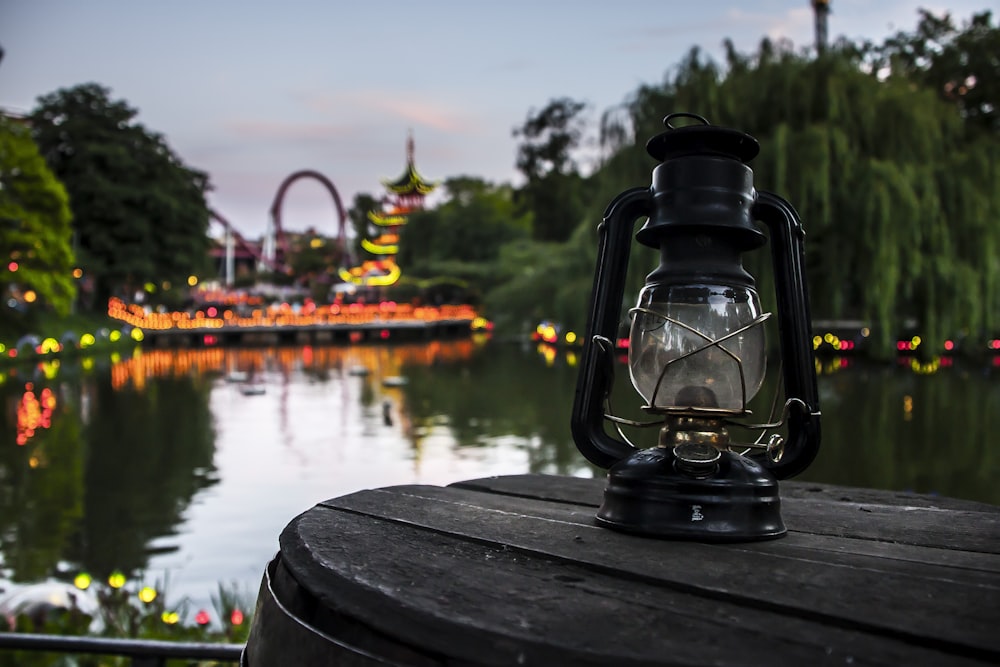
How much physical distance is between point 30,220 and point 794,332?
22304mm

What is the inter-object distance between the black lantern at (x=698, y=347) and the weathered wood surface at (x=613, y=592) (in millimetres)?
51

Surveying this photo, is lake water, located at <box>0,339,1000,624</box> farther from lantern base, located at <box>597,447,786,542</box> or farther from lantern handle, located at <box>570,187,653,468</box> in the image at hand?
lantern base, located at <box>597,447,786,542</box>

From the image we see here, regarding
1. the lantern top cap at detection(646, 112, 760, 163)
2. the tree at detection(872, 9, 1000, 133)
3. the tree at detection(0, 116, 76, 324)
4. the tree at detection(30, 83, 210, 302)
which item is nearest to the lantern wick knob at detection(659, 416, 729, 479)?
the lantern top cap at detection(646, 112, 760, 163)

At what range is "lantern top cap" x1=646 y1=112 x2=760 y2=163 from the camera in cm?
109

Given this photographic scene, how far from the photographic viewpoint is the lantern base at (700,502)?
1021 millimetres

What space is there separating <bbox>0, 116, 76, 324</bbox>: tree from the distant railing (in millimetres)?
21082

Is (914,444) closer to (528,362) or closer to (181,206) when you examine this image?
(528,362)

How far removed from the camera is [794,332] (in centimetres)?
119

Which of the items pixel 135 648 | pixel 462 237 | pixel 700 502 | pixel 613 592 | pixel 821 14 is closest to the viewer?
pixel 613 592

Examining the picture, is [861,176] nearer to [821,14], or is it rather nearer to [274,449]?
[274,449]

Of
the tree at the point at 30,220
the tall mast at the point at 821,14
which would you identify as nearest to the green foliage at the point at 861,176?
the tall mast at the point at 821,14

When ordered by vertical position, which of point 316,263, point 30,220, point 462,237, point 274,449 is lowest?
point 274,449

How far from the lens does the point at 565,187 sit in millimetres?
35219

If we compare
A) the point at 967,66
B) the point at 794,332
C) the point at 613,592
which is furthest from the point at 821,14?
the point at 613,592
